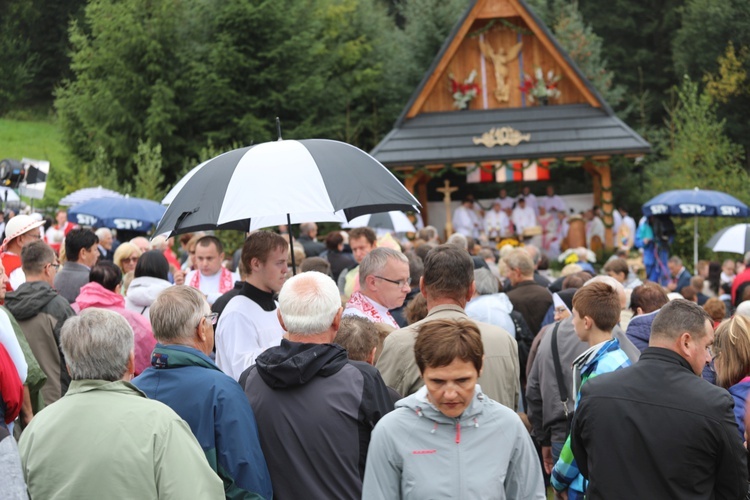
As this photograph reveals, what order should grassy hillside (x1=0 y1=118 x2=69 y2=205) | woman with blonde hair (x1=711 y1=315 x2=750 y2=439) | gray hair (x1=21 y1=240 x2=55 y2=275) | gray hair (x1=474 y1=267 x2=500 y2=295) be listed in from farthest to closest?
grassy hillside (x1=0 y1=118 x2=69 y2=205) < gray hair (x1=474 y1=267 x2=500 y2=295) < gray hair (x1=21 y1=240 x2=55 y2=275) < woman with blonde hair (x1=711 y1=315 x2=750 y2=439)

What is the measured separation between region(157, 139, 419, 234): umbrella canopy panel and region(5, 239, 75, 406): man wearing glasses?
124 cm

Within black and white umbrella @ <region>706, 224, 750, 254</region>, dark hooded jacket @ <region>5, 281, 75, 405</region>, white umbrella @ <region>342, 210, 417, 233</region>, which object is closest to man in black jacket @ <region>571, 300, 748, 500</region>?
dark hooded jacket @ <region>5, 281, 75, 405</region>

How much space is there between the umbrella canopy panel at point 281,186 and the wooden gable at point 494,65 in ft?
73.6

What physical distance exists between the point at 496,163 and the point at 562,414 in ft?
73.2

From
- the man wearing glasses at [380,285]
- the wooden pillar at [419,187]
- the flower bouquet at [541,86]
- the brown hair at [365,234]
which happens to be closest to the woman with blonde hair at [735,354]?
the man wearing glasses at [380,285]

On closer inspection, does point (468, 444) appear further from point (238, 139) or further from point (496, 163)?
point (238, 139)

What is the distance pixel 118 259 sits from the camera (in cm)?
977

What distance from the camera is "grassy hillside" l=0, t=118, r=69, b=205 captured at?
138 ft

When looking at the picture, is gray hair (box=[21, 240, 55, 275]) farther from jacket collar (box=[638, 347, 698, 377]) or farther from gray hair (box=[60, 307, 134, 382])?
jacket collar (box=[638, 347, 698, 377])

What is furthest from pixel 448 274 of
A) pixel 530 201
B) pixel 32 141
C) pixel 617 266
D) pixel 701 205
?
pixel 32 141

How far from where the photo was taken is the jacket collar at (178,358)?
455 centimetres

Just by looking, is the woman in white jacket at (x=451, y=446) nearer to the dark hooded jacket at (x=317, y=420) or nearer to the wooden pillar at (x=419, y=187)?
the dark hooded jacket at (x=317, y=420)

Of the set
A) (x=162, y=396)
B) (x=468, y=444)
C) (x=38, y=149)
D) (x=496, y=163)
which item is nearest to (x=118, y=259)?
(x=162, y=396)

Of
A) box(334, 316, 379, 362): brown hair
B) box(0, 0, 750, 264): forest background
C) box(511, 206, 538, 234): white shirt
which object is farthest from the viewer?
box(0, 0, 750, 264): forest background
